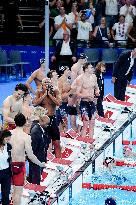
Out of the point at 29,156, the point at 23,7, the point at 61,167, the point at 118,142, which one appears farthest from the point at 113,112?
the point at 23,7

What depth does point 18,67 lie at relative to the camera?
20750 mm

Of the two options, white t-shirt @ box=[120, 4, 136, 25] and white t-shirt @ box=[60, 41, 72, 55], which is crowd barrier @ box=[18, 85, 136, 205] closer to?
white t-shirt @ box=[60, 41, 72, 55]

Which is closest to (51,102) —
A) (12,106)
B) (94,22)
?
(12,106)

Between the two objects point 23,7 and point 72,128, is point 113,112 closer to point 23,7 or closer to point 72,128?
point 72,128

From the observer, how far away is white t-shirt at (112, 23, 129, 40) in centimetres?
2073

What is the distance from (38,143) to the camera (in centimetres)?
→ 1027

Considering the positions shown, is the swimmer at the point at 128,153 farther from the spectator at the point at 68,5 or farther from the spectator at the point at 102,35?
the spectator at the point at 68,5

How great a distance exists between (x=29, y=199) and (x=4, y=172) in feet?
2.06

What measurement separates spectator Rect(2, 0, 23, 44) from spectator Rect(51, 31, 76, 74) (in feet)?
7.35

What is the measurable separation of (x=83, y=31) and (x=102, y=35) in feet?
2.23

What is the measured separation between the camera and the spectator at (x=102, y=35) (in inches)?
817

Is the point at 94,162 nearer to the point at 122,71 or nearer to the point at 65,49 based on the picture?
the point at 122,71

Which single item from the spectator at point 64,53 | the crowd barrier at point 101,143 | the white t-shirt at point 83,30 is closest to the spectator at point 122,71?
the crowd barrier at point 101,143

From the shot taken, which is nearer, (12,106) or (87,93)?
(12,106)
